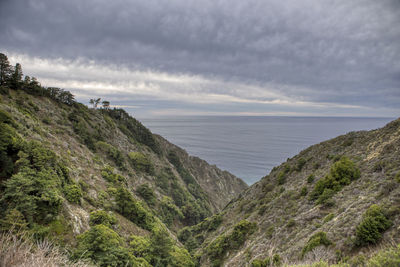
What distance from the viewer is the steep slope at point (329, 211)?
10.4 meters

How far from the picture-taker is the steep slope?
34.2 ft

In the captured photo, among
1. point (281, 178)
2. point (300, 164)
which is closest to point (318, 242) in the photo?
point (281, 178)

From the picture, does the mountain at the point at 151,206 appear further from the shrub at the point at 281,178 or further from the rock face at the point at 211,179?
the rock face at the point at 211,179

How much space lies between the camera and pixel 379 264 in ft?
19.6

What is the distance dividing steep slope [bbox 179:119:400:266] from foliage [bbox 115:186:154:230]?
9.47 m

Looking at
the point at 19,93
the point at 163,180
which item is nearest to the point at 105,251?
the point at 19,93

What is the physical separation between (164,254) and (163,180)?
37.1m

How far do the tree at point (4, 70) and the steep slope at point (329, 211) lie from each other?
4424cm

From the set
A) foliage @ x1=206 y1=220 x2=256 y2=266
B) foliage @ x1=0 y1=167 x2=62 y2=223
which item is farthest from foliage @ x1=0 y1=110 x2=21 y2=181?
foliage @ x1=206 y1=220 x2=256 y2=266

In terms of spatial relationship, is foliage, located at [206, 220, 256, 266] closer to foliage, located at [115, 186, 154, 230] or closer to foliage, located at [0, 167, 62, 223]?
foliage, located at [115, 186, 154, 230]

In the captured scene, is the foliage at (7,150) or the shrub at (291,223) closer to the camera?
the foliage at (7,150)

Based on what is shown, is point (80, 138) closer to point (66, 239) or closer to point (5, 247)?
point (66, 239)

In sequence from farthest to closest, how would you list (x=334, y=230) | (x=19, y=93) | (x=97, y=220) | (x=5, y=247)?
(x=19, y=93) → (x=97, y=220) → (x=334, y=230) → (x=5, y=247)

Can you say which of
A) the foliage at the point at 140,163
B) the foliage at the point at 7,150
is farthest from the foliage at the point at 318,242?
the foliage at the point at 140,163
